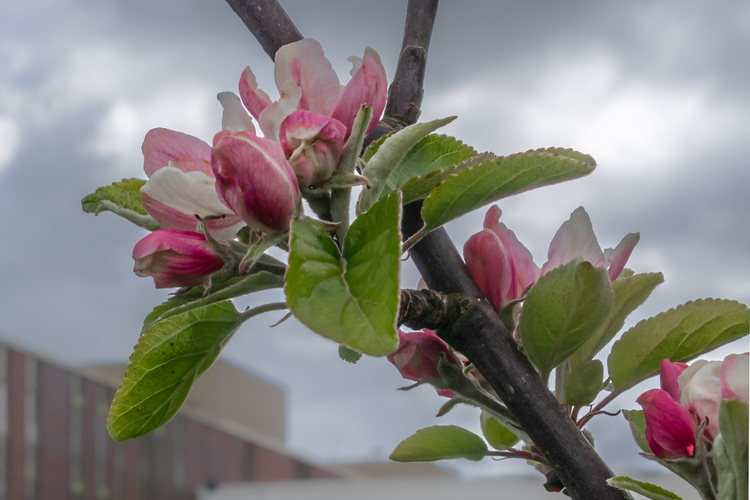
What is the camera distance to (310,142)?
276mm

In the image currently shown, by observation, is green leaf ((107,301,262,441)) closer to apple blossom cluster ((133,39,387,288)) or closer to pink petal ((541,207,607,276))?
apple blossom cluster ((133,39,387,288))

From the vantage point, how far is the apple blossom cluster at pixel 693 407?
291 millimetres

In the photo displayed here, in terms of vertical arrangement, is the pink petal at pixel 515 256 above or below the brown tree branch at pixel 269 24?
below

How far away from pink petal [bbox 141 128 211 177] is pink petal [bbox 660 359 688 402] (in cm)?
21

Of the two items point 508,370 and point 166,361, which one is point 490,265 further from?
point 166,361

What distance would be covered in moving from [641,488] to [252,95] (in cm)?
22

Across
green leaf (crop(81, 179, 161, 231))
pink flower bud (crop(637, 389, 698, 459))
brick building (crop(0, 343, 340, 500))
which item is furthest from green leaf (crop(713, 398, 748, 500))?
brick building (crop(0, 343, 340, 500))

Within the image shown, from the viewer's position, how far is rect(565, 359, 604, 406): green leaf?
33cm

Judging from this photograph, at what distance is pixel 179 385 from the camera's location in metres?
0.33

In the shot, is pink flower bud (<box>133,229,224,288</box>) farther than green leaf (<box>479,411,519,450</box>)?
No

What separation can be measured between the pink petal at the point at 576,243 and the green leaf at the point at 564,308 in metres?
0.03

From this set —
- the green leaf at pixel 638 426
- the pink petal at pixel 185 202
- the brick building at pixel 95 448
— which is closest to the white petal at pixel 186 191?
the pink petal at pixel 185 202

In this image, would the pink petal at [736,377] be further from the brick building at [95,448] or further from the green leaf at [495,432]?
the brick building at [95,448]

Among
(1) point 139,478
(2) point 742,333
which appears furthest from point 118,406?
(1) point 139,478
